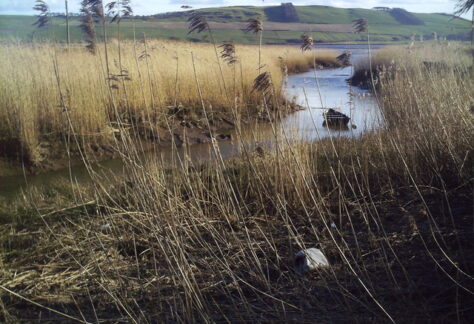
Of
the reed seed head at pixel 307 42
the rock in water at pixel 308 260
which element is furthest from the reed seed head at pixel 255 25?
the rock in water at pixel 308 260

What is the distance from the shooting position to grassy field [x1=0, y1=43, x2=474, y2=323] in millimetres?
2391

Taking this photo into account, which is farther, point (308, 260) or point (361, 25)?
point (361, 25)

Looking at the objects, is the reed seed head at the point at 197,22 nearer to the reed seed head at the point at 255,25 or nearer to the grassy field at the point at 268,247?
the reed seed head at the point at 255,25

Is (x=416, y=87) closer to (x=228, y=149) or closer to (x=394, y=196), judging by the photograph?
(x=394, y=196)

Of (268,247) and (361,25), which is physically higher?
(361,25)

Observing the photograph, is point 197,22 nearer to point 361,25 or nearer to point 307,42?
point 307,42

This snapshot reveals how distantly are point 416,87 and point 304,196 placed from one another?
1938 millimetres

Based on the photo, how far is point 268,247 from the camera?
327cm

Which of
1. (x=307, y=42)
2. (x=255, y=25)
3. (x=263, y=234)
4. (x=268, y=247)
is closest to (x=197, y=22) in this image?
(x=255, y=25)

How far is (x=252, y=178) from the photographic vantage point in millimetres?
4250

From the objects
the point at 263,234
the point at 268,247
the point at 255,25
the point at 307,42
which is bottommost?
the point at 268,247

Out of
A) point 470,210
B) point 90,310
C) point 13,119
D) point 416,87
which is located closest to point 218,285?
point 90,310

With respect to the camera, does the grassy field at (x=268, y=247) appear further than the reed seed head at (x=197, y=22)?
No

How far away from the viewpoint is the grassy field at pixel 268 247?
94.1 inches
